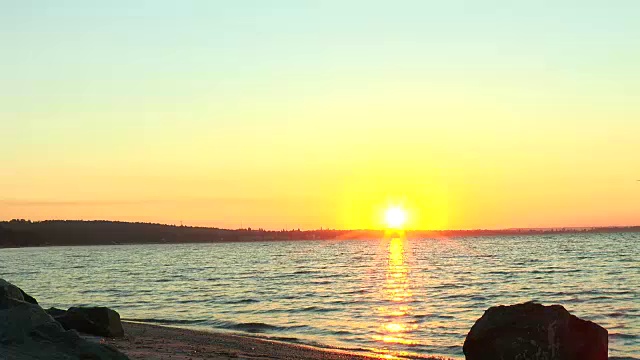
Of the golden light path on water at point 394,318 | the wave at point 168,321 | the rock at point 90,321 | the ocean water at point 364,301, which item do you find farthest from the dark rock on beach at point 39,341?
the wave at point 168,321

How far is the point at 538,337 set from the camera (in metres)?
14.8

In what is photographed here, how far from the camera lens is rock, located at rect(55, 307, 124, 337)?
→ 19.9 metres

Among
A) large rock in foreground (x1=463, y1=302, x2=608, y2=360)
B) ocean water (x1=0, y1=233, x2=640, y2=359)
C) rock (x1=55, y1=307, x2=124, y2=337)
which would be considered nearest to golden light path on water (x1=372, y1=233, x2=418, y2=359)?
ocean water (x1=0, y1=233, x2=640, y2=359)

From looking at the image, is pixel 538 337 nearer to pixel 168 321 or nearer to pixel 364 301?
pixel 168 321

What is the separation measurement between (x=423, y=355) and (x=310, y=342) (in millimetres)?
4591

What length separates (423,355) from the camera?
72.5ft


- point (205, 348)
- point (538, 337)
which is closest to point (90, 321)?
point (205, 348)

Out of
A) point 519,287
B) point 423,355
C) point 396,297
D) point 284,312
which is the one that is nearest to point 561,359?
point 423,355

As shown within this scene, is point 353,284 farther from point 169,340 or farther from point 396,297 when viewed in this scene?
point 169,340

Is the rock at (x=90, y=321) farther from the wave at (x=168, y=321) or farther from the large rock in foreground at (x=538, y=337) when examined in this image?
the large rock in foreground at (x=538, y=337)

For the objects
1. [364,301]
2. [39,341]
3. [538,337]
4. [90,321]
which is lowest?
[364,301]

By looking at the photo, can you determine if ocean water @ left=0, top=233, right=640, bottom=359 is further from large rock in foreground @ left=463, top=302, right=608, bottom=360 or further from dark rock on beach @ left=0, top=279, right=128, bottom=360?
dark rock on beach @ left=0, top=279, right=128, bottom=360

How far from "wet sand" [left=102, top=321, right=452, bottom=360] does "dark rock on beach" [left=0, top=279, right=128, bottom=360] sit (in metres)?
3.96

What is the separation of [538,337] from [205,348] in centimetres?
944
